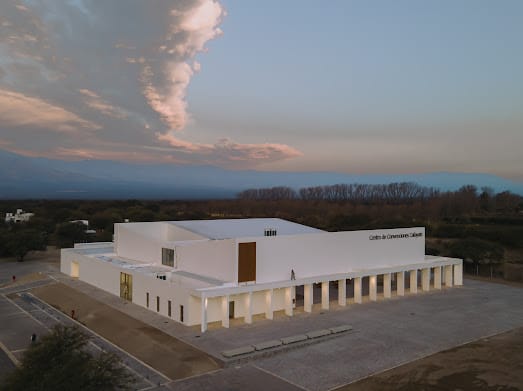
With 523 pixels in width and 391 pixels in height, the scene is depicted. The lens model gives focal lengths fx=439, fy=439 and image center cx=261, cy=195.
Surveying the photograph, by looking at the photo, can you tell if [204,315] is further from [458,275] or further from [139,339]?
[458,275]

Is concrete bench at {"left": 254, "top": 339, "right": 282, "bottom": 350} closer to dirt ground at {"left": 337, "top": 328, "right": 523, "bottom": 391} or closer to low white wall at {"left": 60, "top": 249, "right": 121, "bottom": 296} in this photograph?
dirt ground at {"left": 337, "top": 328, "right": 523, "bottom": 391}

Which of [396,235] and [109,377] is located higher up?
[396,235]

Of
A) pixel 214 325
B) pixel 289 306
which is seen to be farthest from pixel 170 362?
pixel 289 306

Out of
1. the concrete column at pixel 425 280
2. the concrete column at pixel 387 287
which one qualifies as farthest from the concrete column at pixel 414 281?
the concrete column at pixel 387 287

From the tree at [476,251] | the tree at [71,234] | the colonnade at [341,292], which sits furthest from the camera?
the tree at [71,234]

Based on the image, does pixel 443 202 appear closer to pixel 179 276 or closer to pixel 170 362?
pixel 179 276

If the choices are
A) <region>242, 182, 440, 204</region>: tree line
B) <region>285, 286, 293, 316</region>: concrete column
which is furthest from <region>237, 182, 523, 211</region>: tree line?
<region>285, 286, 293, 316</region>: concrete column

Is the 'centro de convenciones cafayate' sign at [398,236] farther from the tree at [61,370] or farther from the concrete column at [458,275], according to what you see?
the tree at [61,370]
